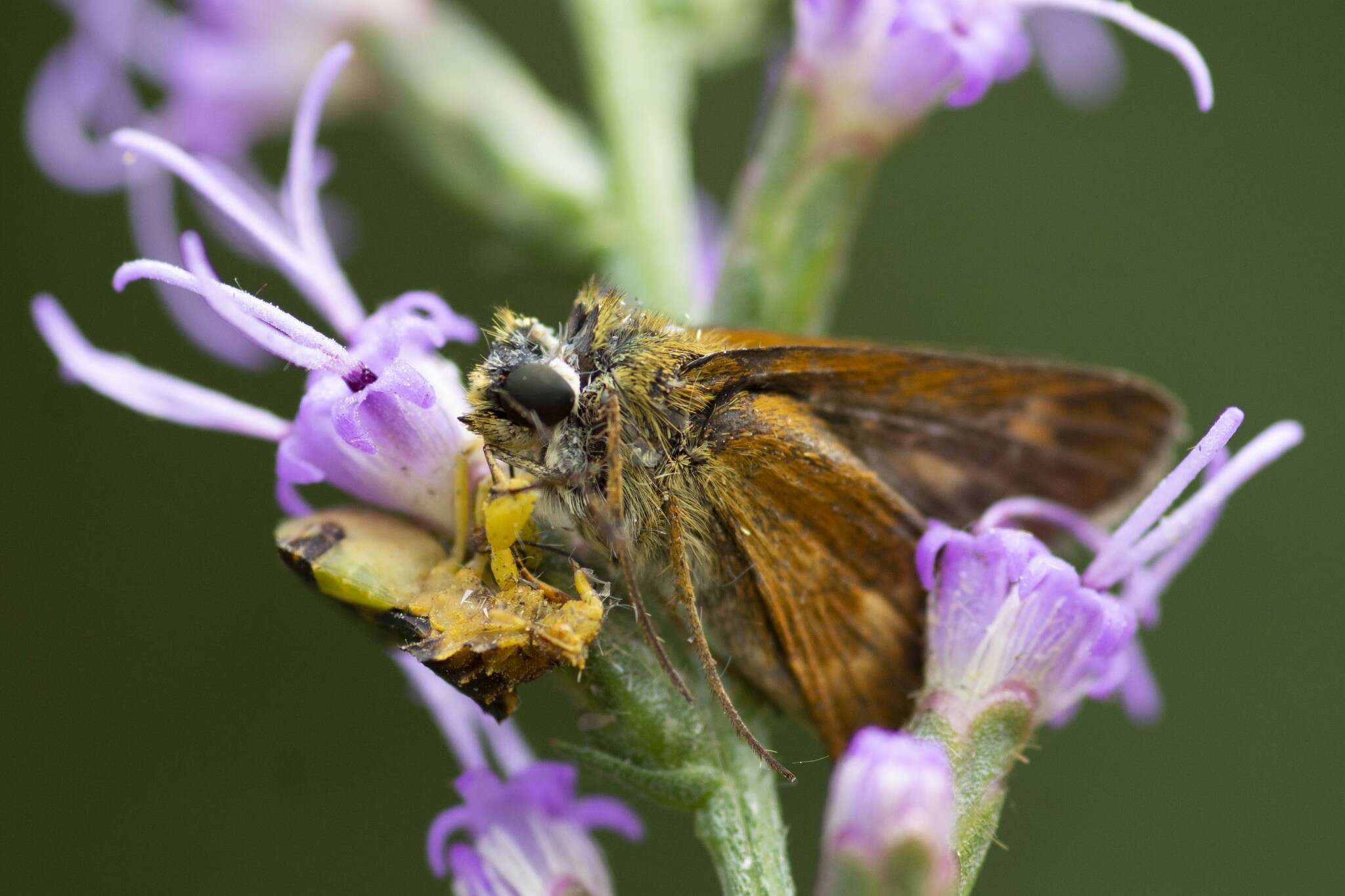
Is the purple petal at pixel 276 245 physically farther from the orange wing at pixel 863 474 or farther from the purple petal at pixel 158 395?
the orange wing at pixel 863 474

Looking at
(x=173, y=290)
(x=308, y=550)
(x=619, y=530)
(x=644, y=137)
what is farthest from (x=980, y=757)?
(x=173, y=290)

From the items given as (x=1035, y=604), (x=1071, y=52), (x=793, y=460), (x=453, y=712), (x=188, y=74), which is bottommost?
(x=1035, y=604)

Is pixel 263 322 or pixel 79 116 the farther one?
pixel 79 116

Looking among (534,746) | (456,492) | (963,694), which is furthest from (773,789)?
(534,746)

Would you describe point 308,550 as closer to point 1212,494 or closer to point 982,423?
point 982,423

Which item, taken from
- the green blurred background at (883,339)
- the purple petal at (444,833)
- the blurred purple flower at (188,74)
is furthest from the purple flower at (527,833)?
the green blurred background at (883,339)

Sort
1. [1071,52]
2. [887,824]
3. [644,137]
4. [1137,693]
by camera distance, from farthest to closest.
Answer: [1071,52], [644,137], [1137,693], [887,824]
